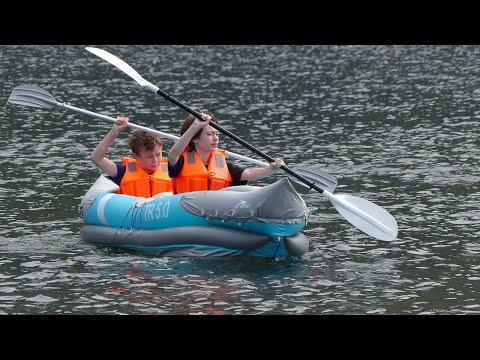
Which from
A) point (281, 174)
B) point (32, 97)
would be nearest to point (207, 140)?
point (32, 97)

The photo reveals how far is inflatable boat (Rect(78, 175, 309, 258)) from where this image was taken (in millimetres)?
10234

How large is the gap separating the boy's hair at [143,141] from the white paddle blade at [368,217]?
1.78m

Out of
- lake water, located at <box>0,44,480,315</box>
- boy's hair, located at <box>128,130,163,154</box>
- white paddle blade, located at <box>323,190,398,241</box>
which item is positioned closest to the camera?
lake water, located at <box>0,44,480,315</box>

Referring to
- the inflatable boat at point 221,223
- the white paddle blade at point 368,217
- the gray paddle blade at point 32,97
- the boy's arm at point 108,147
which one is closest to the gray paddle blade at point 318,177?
the white paddle blade at point 368,217

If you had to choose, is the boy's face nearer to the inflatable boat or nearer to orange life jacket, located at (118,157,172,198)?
orange life jacket, located at (118,157,172,198)

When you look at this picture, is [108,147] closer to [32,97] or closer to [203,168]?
[203,168]

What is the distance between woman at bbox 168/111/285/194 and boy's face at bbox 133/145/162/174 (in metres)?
0.41

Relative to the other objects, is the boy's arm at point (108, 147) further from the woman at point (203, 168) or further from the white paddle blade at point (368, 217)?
the white paddle blade at point (368, 217)

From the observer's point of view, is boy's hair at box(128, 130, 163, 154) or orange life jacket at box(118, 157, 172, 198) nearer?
boy's hair at box(128, 130, 163, 154)

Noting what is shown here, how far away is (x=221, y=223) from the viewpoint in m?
10.4

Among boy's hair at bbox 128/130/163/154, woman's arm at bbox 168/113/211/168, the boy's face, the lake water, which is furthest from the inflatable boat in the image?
boy's hair at bbox 128/130/163/154

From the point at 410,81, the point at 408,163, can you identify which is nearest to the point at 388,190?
the point at 408,163

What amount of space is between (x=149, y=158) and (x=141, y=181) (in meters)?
0.24

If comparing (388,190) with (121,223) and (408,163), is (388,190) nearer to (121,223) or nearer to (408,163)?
(408,163)
